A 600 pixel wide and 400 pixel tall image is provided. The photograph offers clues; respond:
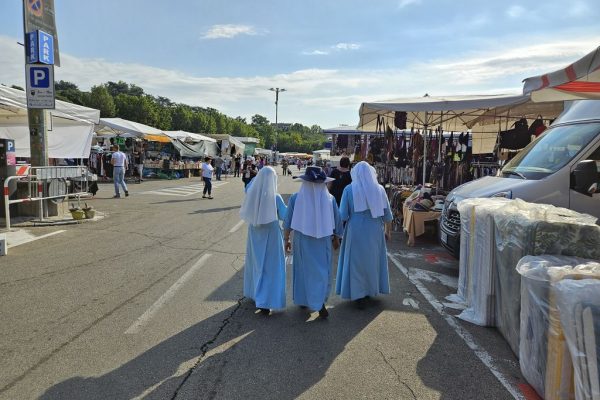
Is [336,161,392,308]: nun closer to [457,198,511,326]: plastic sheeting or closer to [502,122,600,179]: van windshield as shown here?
[457,198,511,326]: plastic sheeting

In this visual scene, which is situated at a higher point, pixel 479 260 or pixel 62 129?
pixel 62 129

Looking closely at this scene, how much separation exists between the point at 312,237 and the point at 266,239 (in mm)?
537

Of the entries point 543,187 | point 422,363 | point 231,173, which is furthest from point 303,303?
point 231,173

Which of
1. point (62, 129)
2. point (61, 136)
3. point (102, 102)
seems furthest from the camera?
point (102, 102)

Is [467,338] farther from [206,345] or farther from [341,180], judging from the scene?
[341,180]

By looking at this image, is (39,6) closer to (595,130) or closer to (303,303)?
(303,303)

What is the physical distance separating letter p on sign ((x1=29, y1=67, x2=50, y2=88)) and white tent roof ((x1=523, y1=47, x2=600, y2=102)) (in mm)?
10325

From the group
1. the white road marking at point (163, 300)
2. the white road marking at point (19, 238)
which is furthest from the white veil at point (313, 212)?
the white road marking at point (19, 238)

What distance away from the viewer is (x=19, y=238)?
8.84m

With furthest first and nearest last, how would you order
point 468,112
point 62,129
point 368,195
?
point 62,129, point 468,112, point 368,195

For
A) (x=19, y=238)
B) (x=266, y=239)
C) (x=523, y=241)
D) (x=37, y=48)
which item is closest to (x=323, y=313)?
(x=266, y=239)

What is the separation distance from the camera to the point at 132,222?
1124 cm

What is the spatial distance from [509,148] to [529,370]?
968 cm

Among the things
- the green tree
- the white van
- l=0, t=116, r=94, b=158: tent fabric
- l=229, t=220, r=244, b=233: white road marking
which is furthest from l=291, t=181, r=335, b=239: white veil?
the green tree
